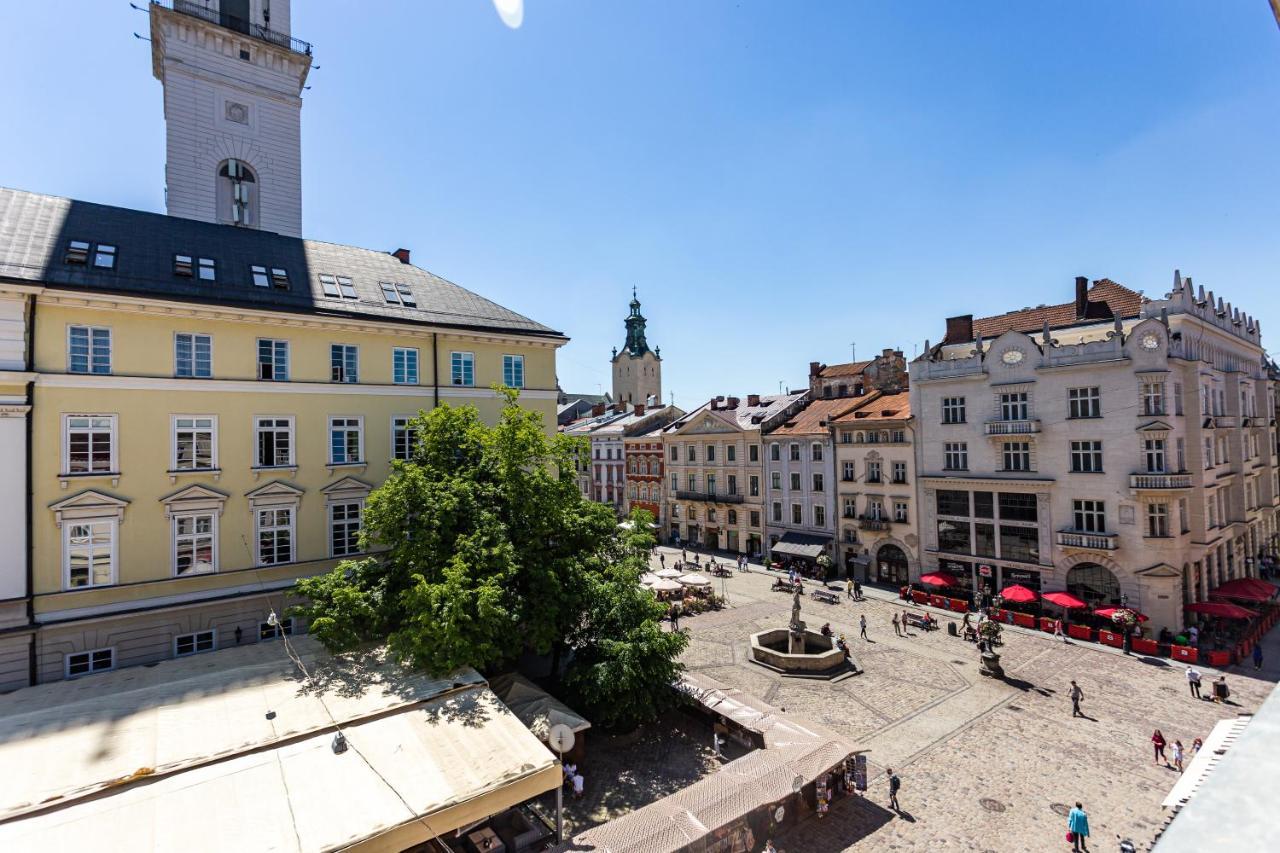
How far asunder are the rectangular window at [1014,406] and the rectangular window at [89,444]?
4413 cm

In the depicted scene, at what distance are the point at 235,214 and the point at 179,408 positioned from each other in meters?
20.2

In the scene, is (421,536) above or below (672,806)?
above

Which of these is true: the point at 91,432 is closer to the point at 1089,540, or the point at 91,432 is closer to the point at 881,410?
the point at 881,410

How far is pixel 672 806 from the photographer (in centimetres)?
1667

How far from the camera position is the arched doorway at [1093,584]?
35.4m

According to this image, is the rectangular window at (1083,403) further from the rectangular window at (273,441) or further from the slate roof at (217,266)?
the rectangular window at (273,441)

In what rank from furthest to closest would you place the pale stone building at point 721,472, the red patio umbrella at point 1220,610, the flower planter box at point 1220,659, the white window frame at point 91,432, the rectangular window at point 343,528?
1. the pale stone building at point 721,472
2. the red patio umbrella at point 1220,610
3. the flower planter box at point 1220,659
4. the rectangular window at point 343,528
5. the white window frame at point 91,432

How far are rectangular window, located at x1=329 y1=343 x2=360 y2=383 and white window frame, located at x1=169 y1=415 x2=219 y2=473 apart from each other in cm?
446

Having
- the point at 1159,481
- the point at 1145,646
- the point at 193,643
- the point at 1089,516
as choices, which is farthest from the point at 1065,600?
the point at 193,643

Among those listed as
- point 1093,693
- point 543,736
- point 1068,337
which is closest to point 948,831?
point 543,736

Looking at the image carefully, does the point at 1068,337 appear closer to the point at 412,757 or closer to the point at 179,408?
the point at 412,757

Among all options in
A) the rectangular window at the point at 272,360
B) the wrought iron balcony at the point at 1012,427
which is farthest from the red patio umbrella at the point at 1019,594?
the rectangular window at the point at 272,360

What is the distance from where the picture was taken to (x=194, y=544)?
23.3 metres

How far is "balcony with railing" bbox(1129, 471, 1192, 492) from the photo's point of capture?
109 ft
